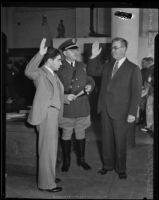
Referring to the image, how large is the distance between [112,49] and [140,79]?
30cm

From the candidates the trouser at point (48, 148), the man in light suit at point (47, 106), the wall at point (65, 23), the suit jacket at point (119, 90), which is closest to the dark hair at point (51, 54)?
the man in light suit at point (47, 106)

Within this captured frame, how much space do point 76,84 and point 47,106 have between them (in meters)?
0.27

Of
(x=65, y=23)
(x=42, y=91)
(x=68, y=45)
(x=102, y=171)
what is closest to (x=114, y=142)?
(x=102, y=171)

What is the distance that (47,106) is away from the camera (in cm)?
268

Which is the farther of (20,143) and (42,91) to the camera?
(20,143)

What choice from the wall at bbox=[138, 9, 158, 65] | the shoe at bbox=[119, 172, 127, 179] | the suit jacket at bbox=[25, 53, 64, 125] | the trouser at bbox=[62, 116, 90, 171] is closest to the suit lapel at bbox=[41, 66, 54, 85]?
the suit jacket at bbox=[25, 53, 64, 125]

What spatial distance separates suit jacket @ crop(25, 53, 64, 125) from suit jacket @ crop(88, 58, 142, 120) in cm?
29

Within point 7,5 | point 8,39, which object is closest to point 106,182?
point 8,39

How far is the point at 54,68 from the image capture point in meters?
2.69

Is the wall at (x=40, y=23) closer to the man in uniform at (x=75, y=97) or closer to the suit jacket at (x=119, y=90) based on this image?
the man in uniform at (x=75, y=97)

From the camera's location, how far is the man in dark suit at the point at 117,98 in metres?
2.70

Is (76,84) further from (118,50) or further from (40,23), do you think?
(40,23)

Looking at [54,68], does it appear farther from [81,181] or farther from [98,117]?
[81,181]

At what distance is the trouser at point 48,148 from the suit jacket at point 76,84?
0.40ft
